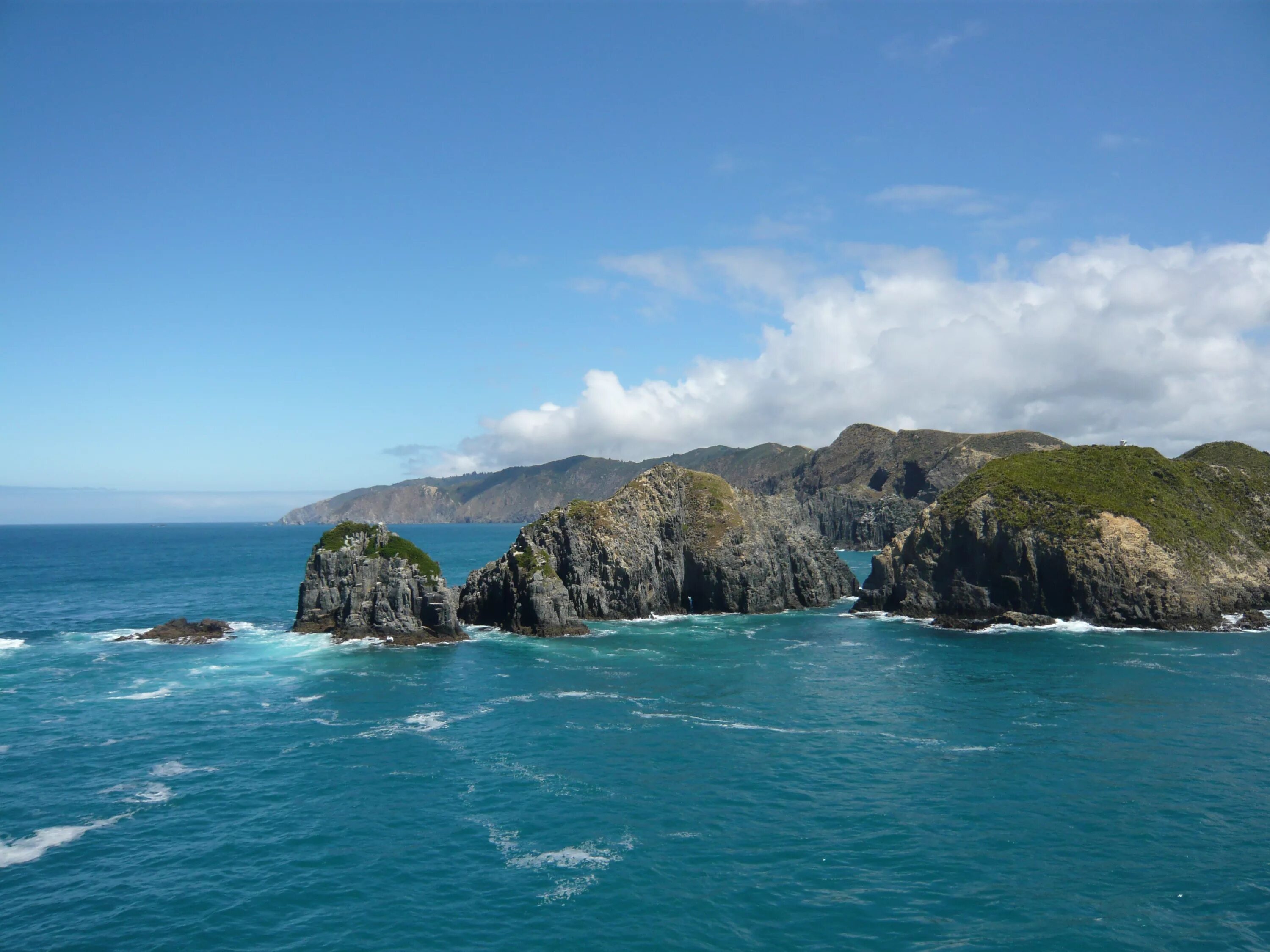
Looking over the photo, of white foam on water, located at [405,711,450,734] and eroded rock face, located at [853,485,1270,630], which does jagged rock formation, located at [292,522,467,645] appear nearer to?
white foam on water, located at [405,711,450,734]

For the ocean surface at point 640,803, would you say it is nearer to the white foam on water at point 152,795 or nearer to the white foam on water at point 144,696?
the white foam on water at point 152,795

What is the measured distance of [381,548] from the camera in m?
107

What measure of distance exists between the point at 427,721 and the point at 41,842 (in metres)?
27.4

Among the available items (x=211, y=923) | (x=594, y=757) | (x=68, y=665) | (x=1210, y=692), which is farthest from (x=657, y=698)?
(x=68, y=665)

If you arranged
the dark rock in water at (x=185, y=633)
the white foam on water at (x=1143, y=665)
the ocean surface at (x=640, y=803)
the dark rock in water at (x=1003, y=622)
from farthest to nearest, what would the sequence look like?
1. the dark rock in water at (x=1003, y=622)
2. the dark rock in water at (x=185, y=633)
3. the white foam on water at (x=1143, y=665)
4. the ocean surface at (x=640, y=803)

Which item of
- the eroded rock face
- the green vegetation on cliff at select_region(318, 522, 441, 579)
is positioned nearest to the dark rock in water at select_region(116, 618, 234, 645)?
the green vegetation on cliff at select_region(318, 522, 441, 579)

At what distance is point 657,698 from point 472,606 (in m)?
52.3

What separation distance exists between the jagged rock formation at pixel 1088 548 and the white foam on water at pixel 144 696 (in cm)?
9774

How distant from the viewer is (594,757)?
5672cm

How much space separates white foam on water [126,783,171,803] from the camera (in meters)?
49.4

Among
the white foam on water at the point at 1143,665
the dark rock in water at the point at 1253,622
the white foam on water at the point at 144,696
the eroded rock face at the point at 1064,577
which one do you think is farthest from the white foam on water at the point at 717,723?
the dark rock in water at the point at 1253,622

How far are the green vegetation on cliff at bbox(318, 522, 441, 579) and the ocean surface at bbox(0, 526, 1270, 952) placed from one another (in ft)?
65.2

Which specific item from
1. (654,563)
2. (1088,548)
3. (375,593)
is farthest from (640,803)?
(1088,548)

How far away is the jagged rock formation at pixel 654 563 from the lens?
114125 mm
